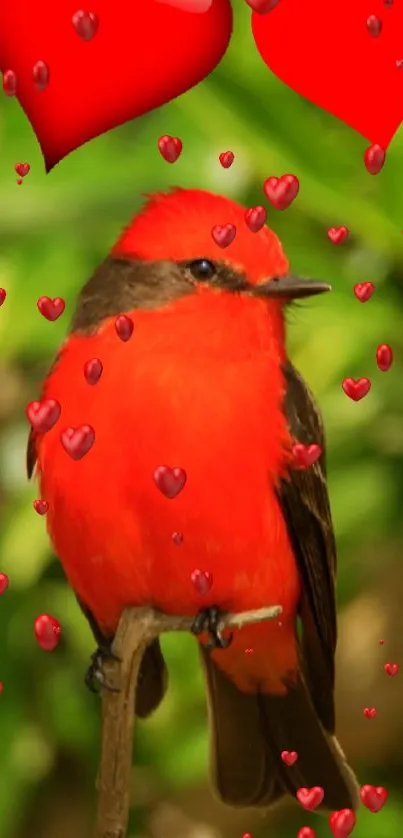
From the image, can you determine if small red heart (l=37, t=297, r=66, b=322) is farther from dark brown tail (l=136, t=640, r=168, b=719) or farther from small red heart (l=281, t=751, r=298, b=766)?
small red heart (l=281, t=751, r=298, b=766)

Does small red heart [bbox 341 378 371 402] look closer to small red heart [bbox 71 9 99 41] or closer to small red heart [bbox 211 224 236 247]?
small red heart [bbox 211 224 236 247]

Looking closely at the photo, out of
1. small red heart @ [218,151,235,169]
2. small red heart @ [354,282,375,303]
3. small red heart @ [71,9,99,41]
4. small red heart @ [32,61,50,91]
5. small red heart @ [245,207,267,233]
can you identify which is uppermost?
small red heart @ [71,9,99,41]

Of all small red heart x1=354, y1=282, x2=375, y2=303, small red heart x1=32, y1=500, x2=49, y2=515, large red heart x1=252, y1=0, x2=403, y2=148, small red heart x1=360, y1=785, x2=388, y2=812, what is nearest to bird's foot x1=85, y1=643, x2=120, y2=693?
small red heart x1=32, y1=500, x2=49, y2=515

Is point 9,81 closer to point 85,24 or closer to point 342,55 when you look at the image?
point 85,24

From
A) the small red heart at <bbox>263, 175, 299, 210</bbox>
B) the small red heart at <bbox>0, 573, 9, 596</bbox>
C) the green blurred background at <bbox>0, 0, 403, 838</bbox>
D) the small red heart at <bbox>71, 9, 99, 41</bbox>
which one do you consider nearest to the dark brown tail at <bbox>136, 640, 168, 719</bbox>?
the green blurred background at <bbox>0, 0, 403, 838</bbox>

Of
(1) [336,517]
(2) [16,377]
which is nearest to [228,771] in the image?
(1) [336,517]

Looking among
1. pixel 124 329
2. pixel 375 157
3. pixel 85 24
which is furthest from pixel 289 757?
pixel 85 24

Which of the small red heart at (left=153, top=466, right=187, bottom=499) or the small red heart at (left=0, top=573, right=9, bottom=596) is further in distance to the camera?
the small red heart at (left=0, top=573, right=9, bottom=596)

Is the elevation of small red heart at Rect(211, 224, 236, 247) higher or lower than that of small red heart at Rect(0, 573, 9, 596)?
higher

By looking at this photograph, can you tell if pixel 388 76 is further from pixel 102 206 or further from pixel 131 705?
pixel 131 705
